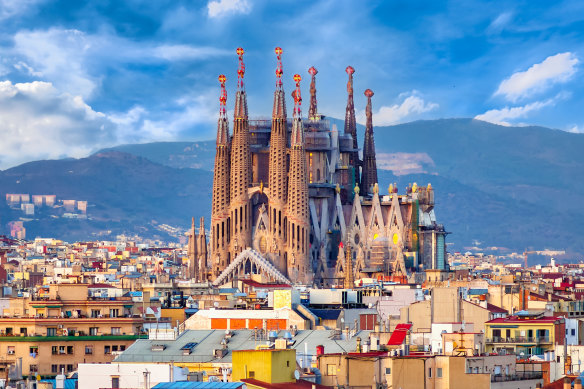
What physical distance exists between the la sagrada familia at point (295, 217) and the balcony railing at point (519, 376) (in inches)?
4113

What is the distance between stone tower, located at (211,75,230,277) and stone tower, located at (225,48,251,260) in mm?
656

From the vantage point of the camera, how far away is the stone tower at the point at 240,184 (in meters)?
155

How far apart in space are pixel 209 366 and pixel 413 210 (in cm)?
11336

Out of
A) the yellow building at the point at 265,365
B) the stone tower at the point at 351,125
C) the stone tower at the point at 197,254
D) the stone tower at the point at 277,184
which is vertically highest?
the stone tower at the point at 351,125

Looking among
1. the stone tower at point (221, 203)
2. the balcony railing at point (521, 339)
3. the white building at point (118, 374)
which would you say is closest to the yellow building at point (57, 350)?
the balcony railing at point (521, 339)

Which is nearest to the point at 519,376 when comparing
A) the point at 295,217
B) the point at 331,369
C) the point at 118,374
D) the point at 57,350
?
the point at 331,369

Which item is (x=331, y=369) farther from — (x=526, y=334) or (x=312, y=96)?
(x=312, y=96)

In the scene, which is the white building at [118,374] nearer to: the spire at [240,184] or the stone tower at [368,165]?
the spire at [240,184]

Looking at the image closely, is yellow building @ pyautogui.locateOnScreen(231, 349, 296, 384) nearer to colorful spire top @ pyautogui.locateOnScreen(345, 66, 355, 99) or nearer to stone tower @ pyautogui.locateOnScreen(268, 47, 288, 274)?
stone tower @ pyautogui.locateOnScreen(268, 47, 288, 274)

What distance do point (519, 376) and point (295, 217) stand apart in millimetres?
112699

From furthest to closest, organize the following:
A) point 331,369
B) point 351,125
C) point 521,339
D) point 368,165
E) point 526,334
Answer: point 351,125, point 368,165, point 526,334, point 521,339, point 331,369

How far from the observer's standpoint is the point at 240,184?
6102 inches

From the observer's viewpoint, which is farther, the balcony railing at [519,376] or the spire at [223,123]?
the spire at [223,123]

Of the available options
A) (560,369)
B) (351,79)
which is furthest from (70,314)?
(351,79)
